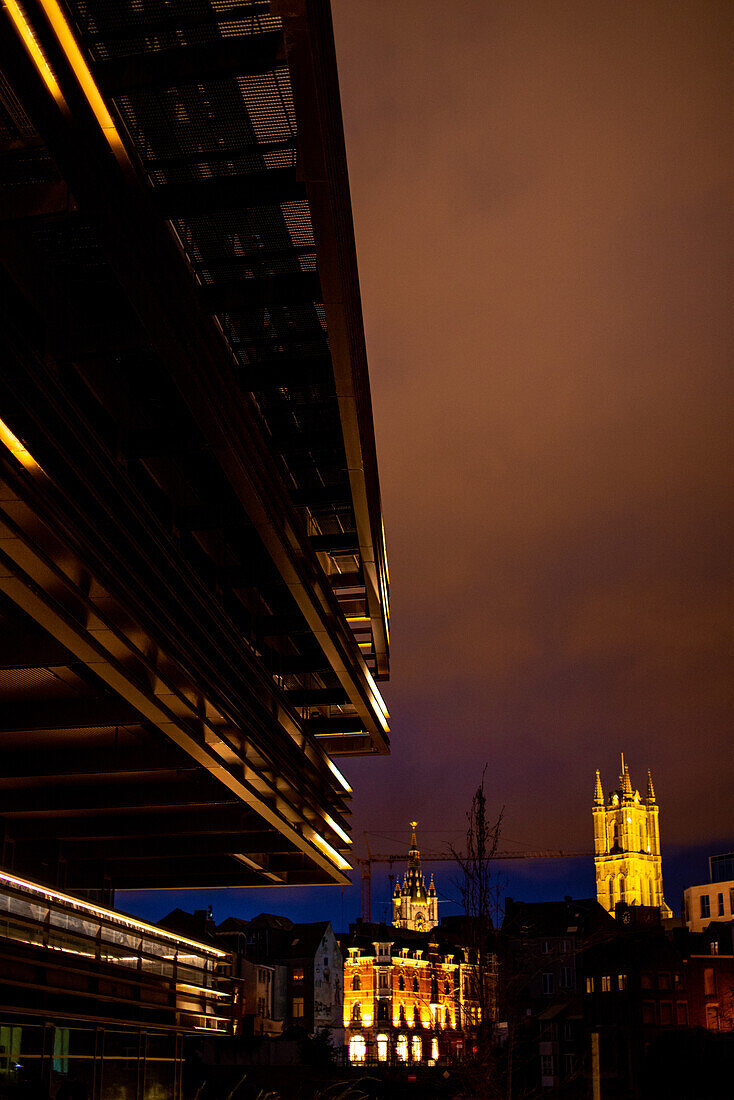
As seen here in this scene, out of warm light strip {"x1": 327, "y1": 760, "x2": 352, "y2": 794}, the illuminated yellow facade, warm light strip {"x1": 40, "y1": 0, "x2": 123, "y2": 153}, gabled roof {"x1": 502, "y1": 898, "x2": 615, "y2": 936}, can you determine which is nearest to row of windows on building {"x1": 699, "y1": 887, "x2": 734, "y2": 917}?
gabled roof {"x1": 502, "y1": 898, "x2": 615, "y2": 936}

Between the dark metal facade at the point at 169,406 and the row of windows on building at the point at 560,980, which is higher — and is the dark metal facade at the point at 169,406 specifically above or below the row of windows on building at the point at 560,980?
above

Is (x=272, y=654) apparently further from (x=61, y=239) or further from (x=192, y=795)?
(x=61, y=239)

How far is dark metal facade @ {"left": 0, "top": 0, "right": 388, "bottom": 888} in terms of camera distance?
1045 cm

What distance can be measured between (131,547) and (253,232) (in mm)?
4161

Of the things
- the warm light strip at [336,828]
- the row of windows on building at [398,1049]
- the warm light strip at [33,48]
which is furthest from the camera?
the row of windows on building at [398,1049]

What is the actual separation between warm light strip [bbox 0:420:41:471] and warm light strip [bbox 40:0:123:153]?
9.25 ft

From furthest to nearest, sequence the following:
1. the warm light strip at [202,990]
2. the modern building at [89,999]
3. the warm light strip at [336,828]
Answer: the warm light strip at [202,990] → the warm light strip at [336,828] → the modern building at [89,999]

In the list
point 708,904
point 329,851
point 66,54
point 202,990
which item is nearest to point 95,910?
point 329,851

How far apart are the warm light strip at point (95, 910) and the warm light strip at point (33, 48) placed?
39.1 feet

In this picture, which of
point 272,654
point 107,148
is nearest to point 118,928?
point 272,654

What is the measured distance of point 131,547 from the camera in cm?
1348

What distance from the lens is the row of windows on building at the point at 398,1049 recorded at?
11062 cm

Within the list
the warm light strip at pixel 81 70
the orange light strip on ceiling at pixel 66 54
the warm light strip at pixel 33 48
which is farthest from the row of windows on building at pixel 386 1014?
the warm light strip at pixel 33 48

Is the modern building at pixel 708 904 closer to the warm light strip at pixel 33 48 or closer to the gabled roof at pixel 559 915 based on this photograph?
the gabled roof at pixel 559 915
